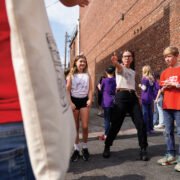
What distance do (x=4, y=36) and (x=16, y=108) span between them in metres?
0.31

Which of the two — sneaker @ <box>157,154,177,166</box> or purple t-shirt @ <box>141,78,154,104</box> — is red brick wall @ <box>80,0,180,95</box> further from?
sneaker @ <box>157,154,177,166</box>

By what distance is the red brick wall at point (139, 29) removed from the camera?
24.6 ft

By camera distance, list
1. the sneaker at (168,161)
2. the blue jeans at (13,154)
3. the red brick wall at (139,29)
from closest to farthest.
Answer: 1. the blue jeans at (13,154)
2. the sneaker at (168,161)
3. the red brick wall at (139,29)

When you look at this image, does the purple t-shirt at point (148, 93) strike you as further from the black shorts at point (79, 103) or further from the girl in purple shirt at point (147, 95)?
the black shorts at point (79, 103)

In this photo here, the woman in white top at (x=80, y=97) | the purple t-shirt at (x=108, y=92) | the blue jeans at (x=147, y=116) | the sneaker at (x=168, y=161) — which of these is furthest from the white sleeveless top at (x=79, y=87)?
the blue jeans at (x=147, y=116)

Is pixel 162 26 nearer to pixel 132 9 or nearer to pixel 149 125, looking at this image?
pixel 132 9

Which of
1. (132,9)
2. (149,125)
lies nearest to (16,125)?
(149,125)

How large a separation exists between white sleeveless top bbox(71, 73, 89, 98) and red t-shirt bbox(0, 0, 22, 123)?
3.05 meters

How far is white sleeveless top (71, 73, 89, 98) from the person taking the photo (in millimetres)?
3910

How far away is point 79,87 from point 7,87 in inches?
121

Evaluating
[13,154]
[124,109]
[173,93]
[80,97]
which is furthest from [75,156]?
[13,154]

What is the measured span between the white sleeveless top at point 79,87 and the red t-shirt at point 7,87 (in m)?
3.05

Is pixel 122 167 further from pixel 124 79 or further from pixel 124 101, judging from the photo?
pixel 124 79

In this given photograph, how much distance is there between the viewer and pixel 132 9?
407 inches
